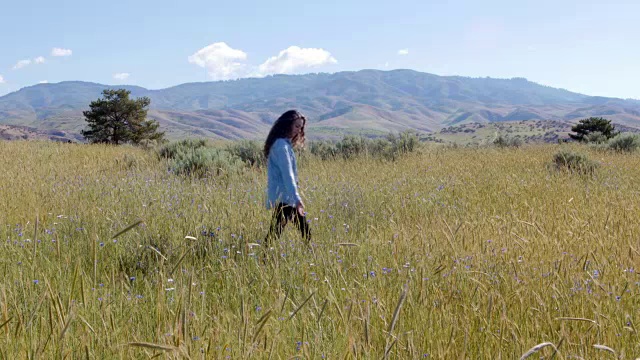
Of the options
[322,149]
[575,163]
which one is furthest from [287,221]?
A: [322,149]

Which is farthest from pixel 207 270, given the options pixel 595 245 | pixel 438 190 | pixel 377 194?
pixel 438 190

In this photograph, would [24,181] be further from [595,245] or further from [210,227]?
[595,245]

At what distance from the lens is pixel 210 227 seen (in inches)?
182

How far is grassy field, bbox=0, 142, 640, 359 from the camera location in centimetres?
192

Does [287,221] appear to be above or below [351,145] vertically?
below

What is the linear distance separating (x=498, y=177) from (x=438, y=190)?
158cm

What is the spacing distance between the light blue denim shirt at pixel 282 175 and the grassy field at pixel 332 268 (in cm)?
34

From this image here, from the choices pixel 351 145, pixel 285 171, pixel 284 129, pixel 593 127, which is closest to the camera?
pixel 285 171

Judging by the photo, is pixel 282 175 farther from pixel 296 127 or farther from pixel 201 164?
pixel 201 164

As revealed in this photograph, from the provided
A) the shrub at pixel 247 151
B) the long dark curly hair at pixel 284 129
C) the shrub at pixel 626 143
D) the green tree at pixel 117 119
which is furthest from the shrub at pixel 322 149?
the green tree at pixel 117 119

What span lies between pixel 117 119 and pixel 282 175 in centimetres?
3949

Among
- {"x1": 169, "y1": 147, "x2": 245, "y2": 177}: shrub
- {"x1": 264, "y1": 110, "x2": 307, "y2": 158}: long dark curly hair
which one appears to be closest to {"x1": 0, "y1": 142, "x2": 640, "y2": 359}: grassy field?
{"x1": 264, "y1": 110, "x2": 307, "y2": 158}: long dark curly hair

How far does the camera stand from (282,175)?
4910 mm

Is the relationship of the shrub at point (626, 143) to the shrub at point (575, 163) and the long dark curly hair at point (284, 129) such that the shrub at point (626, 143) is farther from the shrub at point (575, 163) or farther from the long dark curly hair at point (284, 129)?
the long dark curly hair at point (284, 129)
